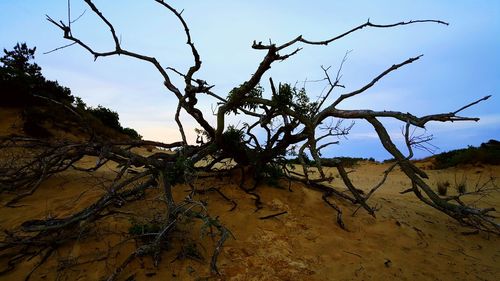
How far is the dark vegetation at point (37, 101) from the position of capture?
10180 mm

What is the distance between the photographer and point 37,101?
1158 centimetres

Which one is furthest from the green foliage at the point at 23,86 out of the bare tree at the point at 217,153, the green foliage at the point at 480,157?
the green foliage at the point at 480,157

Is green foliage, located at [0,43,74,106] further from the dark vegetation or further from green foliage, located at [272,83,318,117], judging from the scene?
green foliage, located at [272,83,318,117]

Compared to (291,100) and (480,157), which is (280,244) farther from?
(480,157)

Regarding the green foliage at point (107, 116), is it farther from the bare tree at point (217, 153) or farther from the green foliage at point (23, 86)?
the bare tree at point (217, 153)

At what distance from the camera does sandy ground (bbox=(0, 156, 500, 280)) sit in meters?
3.05

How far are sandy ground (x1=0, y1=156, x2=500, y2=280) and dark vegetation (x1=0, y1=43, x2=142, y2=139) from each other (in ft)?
19.1

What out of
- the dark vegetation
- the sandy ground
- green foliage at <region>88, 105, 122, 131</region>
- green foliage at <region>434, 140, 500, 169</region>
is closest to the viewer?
the sandy ground

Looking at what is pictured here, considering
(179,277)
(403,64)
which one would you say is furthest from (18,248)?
(403,64)

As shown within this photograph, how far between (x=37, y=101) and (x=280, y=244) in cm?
1187

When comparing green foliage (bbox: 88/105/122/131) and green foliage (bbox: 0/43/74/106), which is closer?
green foliage (bbox: 0/43/74/106)

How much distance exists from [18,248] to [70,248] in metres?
0.62

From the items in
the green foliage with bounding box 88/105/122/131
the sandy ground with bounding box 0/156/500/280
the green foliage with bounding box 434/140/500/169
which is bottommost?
the sandy ground with bounding box 0/156/500/280

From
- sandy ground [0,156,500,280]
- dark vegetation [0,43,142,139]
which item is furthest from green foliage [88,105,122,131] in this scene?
sandy ground [0,156,500,280]
